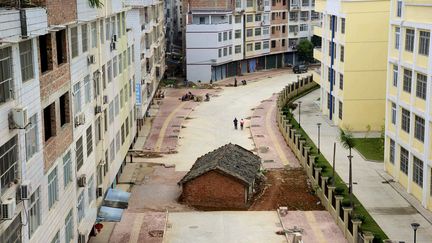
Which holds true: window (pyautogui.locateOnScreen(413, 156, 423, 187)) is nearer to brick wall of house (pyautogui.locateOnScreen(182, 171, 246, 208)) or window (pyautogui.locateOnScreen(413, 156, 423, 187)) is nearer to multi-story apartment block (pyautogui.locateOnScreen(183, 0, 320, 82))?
brick wall of house (pyautogui.locateOnScreen(182, 171, 246, 208))

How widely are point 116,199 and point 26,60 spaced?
45.0 feet

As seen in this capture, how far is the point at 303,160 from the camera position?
40.2 meters

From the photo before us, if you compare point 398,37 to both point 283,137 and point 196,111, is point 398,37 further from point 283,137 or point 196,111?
point 196,111

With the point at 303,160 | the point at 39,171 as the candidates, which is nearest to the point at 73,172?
the point at 39,171

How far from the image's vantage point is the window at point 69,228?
22148mm

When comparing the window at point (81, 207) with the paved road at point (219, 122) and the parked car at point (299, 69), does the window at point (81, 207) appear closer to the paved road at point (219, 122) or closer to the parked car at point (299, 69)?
the paved road at point (219, 122)

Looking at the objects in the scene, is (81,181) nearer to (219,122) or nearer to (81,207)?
(81,207)

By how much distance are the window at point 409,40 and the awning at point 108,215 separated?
1716cm

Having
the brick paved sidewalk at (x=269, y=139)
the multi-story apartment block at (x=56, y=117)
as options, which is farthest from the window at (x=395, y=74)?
the multi-story apartment block at (x=56, y=117)

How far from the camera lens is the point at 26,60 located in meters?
17.8

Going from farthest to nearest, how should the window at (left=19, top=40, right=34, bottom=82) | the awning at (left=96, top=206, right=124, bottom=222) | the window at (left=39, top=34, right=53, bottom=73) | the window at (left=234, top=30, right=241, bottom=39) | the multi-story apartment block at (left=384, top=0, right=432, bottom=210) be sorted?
the window at (left=234, top=30, right=241, bottom=39) < the multi-story apartment block at (left=384, top=0, right=432, bottom=210) < the awning at (left=96, top=206, right=124, bottom=222) < the window at (left=39, top=34, right=53, bottom=73) < the window at (left=19, top=40, right=34, bottom=82)

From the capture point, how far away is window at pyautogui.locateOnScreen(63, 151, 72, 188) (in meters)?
22.0

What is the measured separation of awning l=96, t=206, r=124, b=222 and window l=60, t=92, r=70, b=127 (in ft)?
21.6

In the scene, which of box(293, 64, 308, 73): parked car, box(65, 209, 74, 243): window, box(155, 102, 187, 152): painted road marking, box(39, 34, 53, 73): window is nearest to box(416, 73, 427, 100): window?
box(65, 209, 74, 243): window
